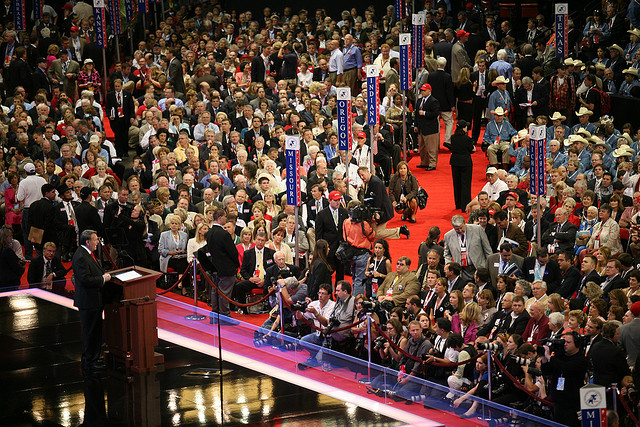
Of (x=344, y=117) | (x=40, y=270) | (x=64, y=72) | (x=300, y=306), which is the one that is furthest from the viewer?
(x=64, y=72)

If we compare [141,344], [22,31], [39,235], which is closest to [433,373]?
[141,344]

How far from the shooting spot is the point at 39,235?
49.9 feet

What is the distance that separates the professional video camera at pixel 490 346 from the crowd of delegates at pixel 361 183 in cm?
12

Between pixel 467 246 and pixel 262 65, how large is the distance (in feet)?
34.2

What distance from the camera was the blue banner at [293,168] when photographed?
13.5m

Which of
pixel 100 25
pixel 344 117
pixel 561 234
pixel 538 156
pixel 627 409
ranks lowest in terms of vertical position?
pixel 627 409

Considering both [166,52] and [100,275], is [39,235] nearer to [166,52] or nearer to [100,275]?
[100,275]

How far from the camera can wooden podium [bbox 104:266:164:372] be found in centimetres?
1034

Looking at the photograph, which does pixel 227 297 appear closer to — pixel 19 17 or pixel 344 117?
pixel 344 117

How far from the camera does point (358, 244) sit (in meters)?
13.6

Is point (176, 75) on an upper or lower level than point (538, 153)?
upper

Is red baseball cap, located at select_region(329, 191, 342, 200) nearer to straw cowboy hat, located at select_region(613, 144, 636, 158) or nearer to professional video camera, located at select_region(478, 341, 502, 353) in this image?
professional video camera, located at select_region(478, 341, 502, 353)

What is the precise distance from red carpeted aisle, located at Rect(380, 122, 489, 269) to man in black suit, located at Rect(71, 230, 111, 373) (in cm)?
582

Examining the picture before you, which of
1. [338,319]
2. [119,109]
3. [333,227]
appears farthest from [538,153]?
[119,109]
